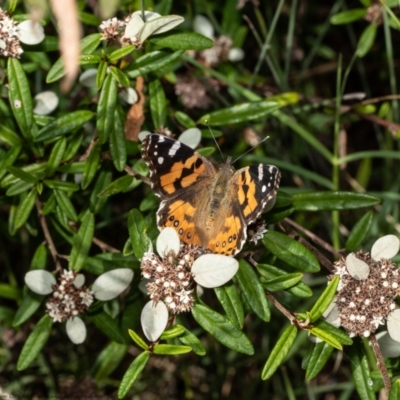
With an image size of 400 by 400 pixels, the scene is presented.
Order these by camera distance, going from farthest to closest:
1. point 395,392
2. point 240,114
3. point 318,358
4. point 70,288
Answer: point 240,114 < point 70,288 < point 318,358 < point 395,392

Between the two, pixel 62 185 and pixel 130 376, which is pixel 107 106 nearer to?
pixel 62 185

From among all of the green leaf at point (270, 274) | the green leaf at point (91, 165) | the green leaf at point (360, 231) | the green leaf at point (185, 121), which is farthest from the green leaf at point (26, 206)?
the green leaf at point (360, 231)

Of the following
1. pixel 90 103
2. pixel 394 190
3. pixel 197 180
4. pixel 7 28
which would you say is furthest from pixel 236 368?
pixel 7 28

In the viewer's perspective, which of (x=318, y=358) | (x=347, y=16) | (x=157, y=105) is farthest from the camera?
(x=347, y=16)

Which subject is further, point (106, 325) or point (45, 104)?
point (45, 104)

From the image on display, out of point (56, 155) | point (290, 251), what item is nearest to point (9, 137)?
point (56, 155)

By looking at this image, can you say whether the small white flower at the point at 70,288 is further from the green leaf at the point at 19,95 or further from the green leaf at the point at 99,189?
the green leaf at the point at 19,95

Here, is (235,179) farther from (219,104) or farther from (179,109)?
(219,104)

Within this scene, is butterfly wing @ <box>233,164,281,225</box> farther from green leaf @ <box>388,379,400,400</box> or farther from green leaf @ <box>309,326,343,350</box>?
green leaf @ <box>388,379,400,400</box>
